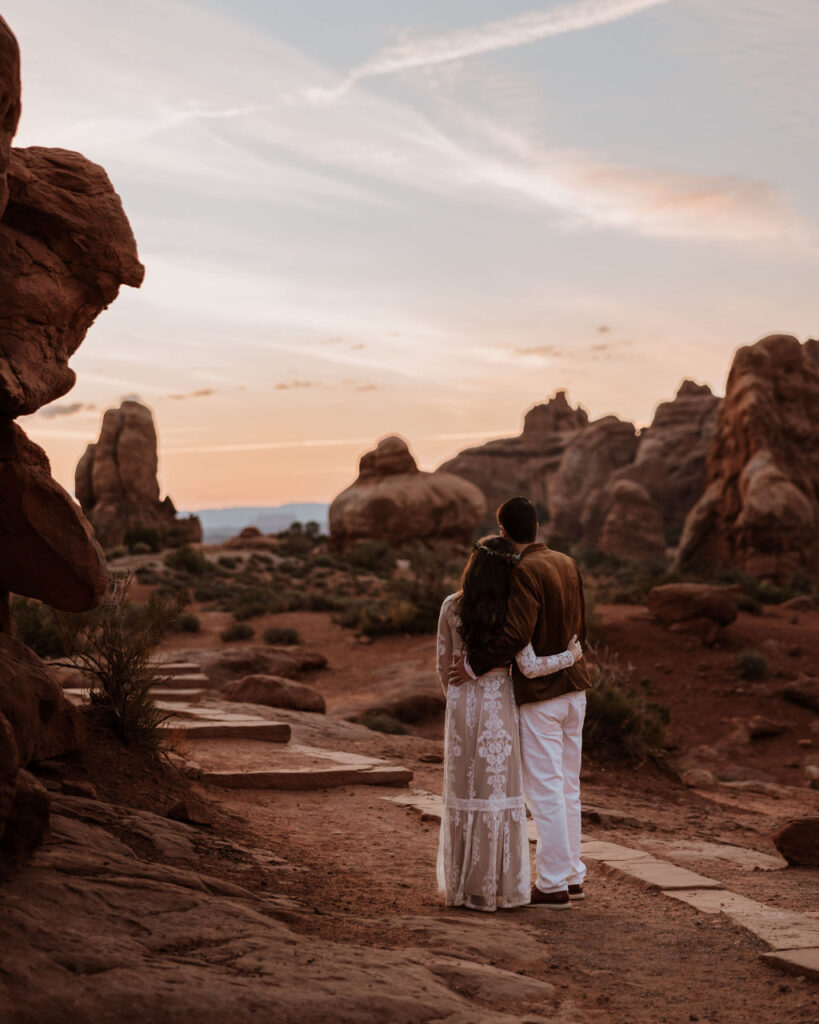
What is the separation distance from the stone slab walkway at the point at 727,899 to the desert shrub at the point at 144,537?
32.9m

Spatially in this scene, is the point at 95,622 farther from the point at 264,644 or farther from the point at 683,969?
the point at 264,644

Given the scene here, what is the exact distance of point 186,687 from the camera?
43.4ft

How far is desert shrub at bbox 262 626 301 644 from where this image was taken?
2230cm

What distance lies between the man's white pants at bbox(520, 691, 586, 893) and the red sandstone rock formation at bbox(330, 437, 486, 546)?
114 feet

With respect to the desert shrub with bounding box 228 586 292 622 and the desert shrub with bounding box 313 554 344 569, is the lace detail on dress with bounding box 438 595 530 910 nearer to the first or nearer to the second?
the desert shrub with bounding box 228 586 292 622

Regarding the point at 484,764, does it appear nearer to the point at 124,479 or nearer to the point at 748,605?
the point at 748,605

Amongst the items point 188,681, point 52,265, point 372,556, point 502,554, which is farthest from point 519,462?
point 52,265

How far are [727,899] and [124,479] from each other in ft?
144

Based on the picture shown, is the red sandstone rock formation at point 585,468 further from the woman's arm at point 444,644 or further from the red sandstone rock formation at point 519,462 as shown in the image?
the woman's arm at point 444,644

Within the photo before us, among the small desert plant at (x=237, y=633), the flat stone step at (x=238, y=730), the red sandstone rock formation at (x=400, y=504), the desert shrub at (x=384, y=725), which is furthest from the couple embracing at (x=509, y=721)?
the red sandstone rock formation at (x=400, y=504)

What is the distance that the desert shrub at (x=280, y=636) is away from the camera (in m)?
22.3

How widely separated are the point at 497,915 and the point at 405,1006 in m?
1.82

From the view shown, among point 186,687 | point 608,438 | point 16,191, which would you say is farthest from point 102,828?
point 608,438

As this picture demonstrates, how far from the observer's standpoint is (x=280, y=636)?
22.4m
